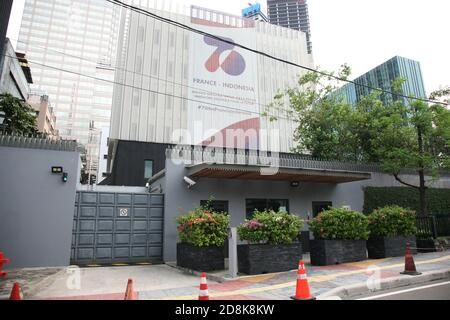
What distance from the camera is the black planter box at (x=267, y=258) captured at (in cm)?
893

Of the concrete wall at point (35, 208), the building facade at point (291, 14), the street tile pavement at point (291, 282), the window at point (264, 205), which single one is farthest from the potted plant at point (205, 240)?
the building facade at point (291, 14)

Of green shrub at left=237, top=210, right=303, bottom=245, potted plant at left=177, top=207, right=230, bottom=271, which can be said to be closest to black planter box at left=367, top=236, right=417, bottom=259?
green shrub at left=237, top=210, right=303, bottom=245

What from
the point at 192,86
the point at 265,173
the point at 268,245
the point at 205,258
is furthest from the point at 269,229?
the point at 192,86

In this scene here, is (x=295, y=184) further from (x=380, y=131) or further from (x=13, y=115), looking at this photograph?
(x=13, y=115)

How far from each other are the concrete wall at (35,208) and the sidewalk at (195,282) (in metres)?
1.21

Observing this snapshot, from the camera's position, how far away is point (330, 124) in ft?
70.0

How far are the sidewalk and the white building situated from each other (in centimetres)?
1841

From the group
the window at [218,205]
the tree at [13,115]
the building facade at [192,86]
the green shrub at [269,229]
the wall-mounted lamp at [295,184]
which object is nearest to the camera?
the green shrub at [269,229]

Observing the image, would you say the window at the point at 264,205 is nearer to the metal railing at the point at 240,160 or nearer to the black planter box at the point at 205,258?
the metal railing at the point at 240,160

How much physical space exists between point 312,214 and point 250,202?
3.38 metres

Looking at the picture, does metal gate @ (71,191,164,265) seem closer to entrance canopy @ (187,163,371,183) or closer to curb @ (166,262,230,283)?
curb @ (166,262,230,283)

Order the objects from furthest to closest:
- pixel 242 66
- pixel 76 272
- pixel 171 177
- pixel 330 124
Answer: pixel 242 66
pixel 330 124
pixel 171 177
pixel 76 272

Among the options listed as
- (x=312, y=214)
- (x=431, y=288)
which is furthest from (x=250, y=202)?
(x=431, y=288)
